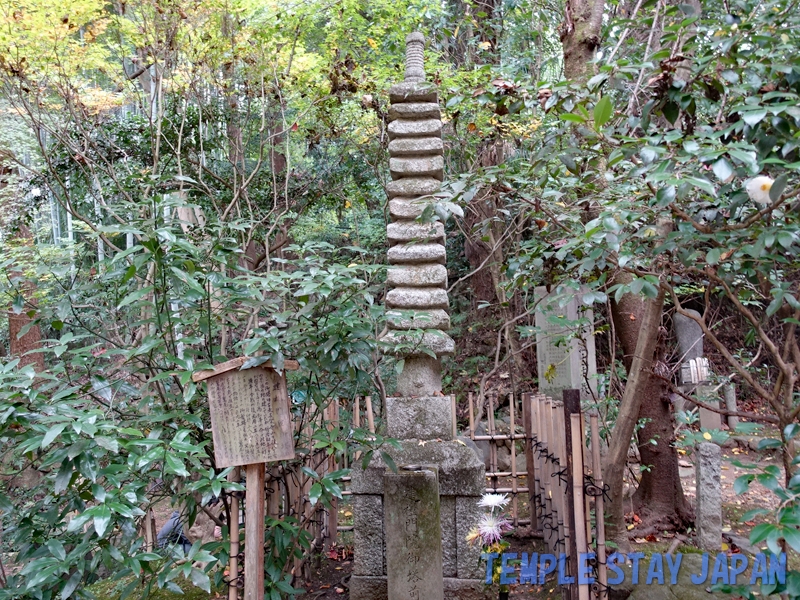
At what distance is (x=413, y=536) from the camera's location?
2791mm

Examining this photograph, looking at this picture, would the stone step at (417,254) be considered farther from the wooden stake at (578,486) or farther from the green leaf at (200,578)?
the green leaf at (200,578)

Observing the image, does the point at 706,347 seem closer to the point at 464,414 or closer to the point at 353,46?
the point at 464,414

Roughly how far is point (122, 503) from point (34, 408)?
508mm

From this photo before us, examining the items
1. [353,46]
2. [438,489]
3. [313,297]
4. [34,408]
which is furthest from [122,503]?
[353,46]

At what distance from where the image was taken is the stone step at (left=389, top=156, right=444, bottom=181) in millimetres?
3441

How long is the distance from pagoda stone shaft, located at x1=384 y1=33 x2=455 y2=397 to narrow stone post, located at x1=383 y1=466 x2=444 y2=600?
610 mm

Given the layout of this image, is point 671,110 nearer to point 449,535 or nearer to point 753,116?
point 753,116

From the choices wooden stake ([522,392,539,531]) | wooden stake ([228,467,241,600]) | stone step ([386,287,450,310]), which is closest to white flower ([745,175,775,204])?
stone step ([386,287,450,310])

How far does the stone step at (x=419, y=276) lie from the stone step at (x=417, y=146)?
740 mm

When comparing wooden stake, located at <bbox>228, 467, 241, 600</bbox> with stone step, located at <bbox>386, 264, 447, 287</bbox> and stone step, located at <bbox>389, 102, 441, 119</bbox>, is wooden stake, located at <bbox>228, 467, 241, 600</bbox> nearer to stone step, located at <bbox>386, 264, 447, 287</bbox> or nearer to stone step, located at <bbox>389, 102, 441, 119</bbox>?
stone step, located at <bbox>386, 264, 447, 287</bbox>

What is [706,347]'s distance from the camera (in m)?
9.90

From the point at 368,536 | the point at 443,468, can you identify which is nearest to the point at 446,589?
the point at 368,536

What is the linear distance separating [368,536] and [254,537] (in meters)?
1.02

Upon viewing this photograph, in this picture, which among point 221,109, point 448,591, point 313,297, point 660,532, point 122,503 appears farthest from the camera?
point 221,109
